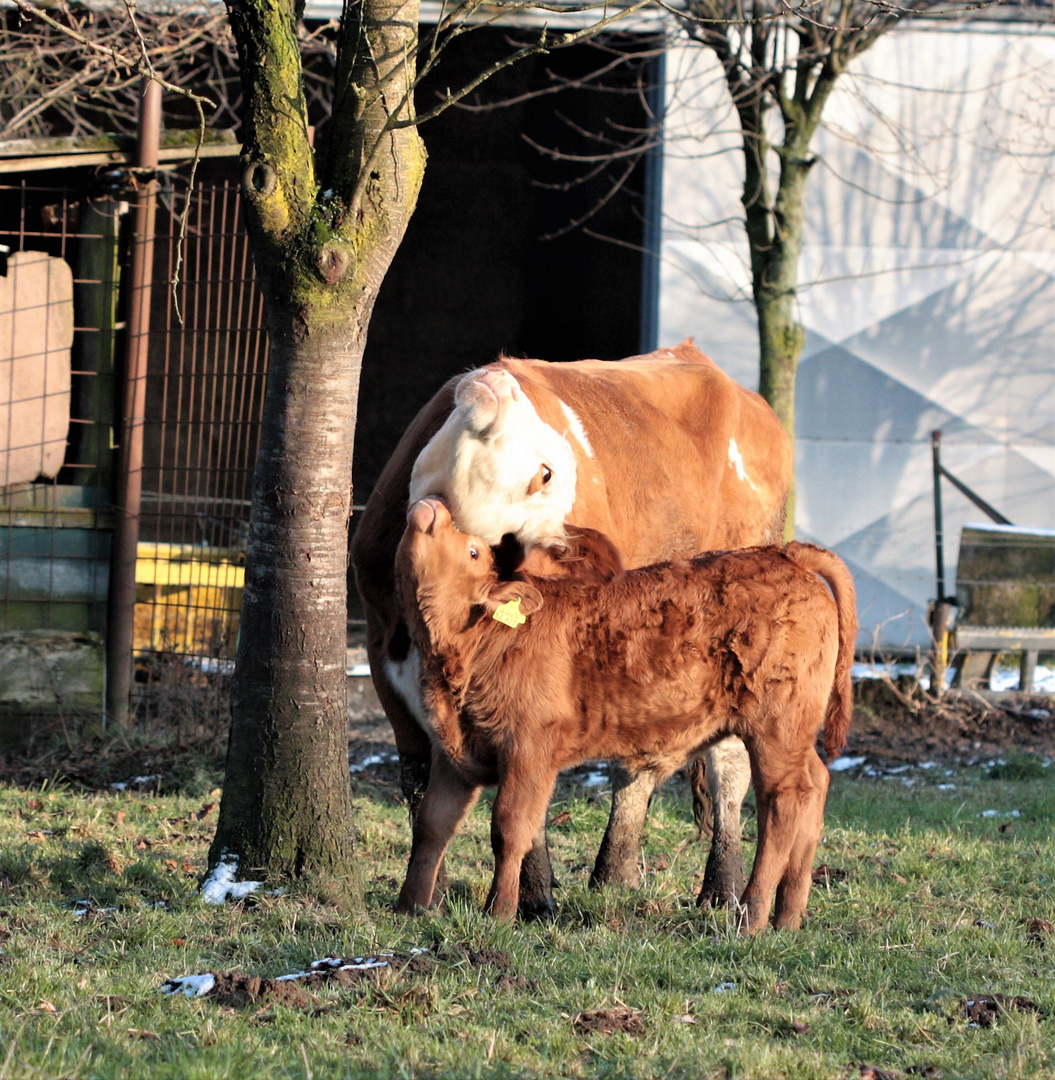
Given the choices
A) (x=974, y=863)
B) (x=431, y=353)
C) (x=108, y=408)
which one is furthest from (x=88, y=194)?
(x=431, y=353)

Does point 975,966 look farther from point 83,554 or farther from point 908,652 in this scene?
point 908,652

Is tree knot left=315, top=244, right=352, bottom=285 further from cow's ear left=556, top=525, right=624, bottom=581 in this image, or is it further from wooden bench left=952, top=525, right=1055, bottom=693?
wooden bench left=952, top=525, right=1055, bottom=693

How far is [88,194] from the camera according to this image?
334 inches

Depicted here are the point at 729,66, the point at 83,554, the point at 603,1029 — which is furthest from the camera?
the point at 729,66

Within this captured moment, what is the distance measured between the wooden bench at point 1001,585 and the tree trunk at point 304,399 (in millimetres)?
8012

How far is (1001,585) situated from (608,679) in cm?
763

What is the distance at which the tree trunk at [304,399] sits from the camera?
459 centimetres

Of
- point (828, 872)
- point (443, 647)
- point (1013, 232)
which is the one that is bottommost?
point (828, 872)

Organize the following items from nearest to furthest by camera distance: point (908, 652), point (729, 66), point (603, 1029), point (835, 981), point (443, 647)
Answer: point (603, 1029), point (835, 981), point (443, 647), point (729, 66), point (908, 652)

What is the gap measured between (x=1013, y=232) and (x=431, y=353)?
10546 mm

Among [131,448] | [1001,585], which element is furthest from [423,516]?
[1001,585]

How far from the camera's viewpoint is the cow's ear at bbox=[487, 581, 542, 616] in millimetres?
4680

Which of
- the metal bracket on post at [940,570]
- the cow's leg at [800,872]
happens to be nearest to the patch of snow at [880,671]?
the metal bracket on post at [940,570]

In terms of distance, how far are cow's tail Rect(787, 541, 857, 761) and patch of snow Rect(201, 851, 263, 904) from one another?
2.29m
